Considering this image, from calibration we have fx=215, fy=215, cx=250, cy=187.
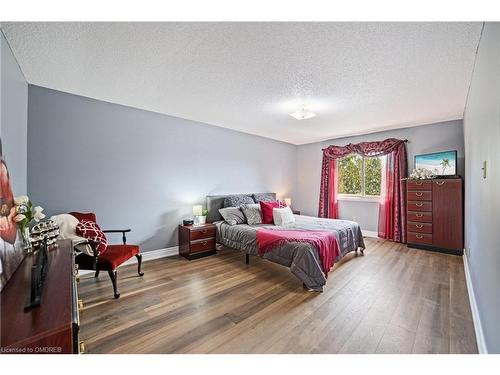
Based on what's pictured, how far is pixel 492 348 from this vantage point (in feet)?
4.23

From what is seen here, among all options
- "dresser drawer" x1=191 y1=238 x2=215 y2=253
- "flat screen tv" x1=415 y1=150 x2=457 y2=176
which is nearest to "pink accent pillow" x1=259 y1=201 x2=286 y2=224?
"dresser drawer" x1=191 y1=238 x2=215 y2=253

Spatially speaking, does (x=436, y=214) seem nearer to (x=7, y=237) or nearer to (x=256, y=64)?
(x=256, y=64)

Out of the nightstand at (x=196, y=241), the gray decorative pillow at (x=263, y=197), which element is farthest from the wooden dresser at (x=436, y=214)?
the nightstand at (x=196, y=241)

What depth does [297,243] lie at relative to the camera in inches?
105

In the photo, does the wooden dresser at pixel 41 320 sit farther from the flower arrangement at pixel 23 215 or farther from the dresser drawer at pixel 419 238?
the dresser drawer at pixel 419 238

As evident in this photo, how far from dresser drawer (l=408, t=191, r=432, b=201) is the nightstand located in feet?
12.2

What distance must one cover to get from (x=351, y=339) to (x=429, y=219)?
332 cm

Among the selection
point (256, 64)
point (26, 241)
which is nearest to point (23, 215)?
point (26, 241)

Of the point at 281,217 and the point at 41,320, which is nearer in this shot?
the point at 41,320

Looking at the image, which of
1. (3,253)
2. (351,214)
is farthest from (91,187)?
(351,214)

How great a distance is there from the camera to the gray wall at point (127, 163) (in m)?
2.65

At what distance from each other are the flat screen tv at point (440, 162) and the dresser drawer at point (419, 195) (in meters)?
0.42

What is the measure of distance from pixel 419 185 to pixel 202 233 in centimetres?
402

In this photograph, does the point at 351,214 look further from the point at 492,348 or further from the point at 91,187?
the point at 91,187
